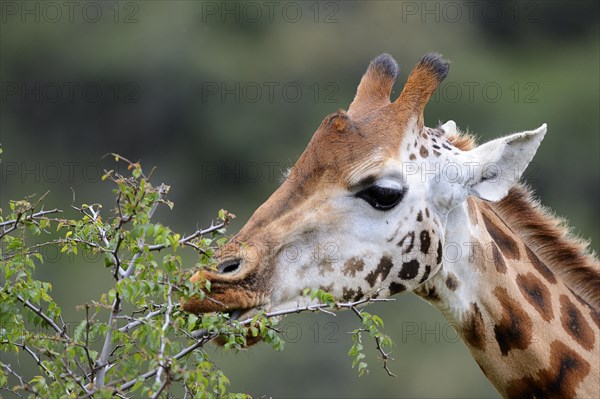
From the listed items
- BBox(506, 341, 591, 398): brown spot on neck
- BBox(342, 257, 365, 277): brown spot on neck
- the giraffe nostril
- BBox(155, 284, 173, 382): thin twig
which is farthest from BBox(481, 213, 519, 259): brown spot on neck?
BBox(155, 284, 173, 382): thin twig

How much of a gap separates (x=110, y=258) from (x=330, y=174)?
1067mm

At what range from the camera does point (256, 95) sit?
19.2 metres

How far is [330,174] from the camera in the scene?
4426 mm

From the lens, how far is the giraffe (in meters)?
4.36

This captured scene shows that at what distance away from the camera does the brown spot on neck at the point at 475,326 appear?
4.53 meters

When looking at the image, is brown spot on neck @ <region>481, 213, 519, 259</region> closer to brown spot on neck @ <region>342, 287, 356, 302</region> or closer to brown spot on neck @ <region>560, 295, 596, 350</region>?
brown spot on neck @ <region>560, 295, 596, 350</region>

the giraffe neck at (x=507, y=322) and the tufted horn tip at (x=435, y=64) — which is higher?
the tufted horn tip at (x=435, y=64)

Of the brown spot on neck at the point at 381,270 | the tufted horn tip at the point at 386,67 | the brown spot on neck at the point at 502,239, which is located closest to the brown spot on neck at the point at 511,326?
the brown spot on neck at the point at 502,239

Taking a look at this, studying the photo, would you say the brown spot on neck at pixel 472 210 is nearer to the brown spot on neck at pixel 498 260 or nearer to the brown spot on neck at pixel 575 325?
the brown spot on neck at pixel 498 260

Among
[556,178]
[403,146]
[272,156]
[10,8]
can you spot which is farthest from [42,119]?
[403,146]

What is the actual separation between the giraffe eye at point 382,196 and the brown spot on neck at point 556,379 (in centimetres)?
88

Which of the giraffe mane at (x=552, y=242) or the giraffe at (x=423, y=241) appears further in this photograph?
the giraffe mane at (x=552, y=242)

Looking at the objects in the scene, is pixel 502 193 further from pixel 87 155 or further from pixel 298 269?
pixel 87 155

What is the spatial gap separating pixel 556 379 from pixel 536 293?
369 mm
